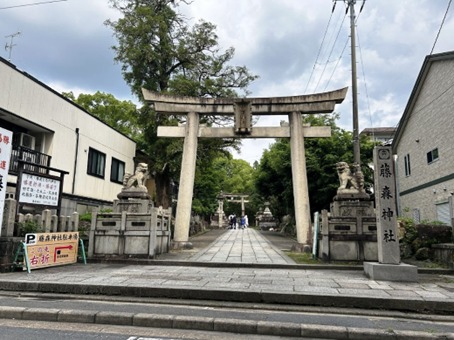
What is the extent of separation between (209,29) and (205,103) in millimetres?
9127

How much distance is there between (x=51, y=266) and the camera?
1007 cm

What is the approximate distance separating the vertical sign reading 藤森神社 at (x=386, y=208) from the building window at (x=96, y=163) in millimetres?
16882

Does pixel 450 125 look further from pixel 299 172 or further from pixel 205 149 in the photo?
pixel 205 149

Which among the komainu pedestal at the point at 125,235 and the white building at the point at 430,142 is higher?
the white building at the point at 430,142

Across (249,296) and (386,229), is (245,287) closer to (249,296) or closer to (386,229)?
(249,296)

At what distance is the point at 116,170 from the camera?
24141mm

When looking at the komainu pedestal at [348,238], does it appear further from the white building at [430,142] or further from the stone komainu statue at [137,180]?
the stone komainu statue at [137,180]

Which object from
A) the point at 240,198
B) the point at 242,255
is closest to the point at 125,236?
the point at 242,255

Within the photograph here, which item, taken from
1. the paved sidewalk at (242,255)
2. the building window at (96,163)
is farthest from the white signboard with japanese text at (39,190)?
the building window at (96,163)

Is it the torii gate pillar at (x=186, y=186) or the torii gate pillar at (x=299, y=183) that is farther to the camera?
the torii gate pillar at (x=186, y=186)

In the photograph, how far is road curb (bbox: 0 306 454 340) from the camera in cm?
509

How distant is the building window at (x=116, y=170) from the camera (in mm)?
23609

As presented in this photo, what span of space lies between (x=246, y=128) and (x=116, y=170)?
41.1 feet

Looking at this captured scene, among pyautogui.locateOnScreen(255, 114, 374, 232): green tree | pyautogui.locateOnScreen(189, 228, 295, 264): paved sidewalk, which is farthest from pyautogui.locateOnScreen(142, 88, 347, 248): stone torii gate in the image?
pyautogui.locateOnScreen(255, 114, 374, 232): green tree
